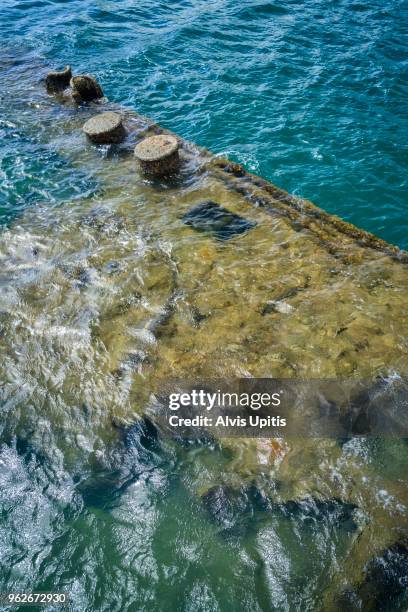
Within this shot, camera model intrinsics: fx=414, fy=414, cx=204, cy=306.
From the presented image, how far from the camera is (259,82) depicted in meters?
12.7

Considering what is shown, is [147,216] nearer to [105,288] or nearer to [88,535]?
[105,288]

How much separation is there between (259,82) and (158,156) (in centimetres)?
643

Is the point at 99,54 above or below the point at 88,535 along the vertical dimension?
above

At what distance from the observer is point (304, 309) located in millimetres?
5496

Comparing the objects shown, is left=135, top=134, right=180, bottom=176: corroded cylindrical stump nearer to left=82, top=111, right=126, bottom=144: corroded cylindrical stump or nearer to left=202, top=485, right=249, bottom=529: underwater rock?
left=82, top=111, right=126, bottom=144: corroded cylindrical stump

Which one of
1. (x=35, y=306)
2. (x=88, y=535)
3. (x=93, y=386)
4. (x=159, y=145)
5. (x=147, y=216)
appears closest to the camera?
(x=88, y=535)

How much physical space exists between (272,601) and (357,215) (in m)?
7.30

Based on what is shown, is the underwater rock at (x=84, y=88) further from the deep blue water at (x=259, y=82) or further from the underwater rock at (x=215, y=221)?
the underwater rock at (x=215, y=221)

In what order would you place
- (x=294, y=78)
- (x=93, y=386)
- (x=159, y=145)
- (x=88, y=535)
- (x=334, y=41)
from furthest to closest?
(x=334, y=41), (x=294, y=78), (x=159, y=145), (x=93, y=386), (x=88, y=535)

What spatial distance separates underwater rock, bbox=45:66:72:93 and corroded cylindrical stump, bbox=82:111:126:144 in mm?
3770

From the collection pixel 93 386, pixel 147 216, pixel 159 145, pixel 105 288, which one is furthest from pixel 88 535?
pixel 159 145

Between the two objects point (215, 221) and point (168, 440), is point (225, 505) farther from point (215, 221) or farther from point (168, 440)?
point (215, 221)

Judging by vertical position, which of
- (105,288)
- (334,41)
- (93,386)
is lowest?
(93,386)

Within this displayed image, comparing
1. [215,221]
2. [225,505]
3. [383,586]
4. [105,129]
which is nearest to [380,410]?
[383,586]
